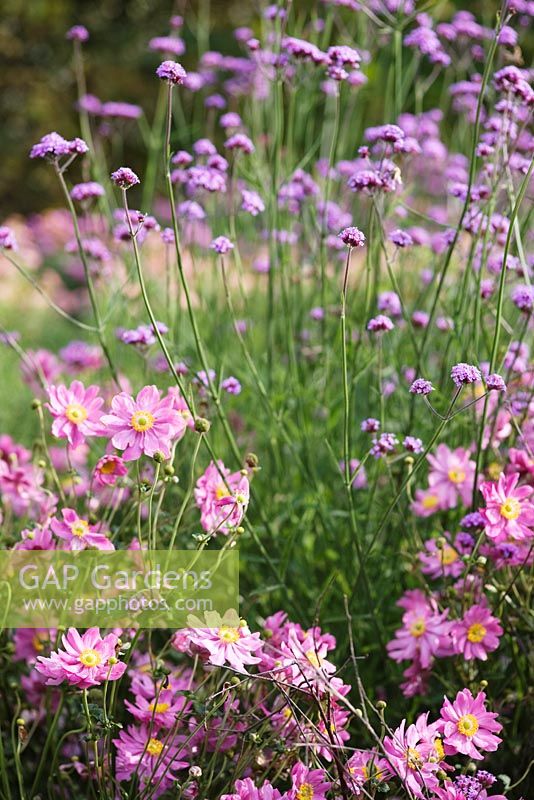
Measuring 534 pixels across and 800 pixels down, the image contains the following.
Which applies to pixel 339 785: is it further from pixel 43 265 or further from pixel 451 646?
pixel 43 265

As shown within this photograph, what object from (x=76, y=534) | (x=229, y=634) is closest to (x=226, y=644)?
(x=229, y=634)

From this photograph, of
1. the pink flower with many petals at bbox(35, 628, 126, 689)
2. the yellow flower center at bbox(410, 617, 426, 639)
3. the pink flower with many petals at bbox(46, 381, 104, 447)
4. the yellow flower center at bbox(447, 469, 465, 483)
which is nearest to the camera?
the pink flower with many petals at bbox(35, 628, 126, 689)

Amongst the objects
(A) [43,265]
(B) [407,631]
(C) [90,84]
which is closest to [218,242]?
(B) [407,631]

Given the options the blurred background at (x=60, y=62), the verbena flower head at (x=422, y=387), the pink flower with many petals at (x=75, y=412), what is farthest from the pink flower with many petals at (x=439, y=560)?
the blurred background at (x=60, y=62)

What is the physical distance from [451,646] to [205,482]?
0.53 meters

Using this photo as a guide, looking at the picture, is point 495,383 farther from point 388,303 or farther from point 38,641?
point 38,641

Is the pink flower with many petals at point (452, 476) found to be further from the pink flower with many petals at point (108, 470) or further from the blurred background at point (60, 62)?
the blurred background at point (60, 62)

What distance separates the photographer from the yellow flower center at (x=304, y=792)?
1.34 m

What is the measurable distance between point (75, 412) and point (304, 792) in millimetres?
705

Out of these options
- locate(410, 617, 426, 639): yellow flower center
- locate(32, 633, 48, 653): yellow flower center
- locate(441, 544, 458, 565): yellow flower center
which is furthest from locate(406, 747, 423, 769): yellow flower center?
locate(32, 633, 48, 653): yellow flower center

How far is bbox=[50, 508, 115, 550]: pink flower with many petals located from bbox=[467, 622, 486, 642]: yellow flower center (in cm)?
63

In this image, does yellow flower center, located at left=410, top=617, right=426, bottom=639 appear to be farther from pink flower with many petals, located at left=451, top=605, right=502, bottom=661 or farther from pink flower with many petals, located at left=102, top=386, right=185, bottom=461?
pink flower with many petals, located at left=102, top=386, right=185, bottom=461

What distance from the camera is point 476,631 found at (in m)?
1.57

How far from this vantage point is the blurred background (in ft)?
28.5
